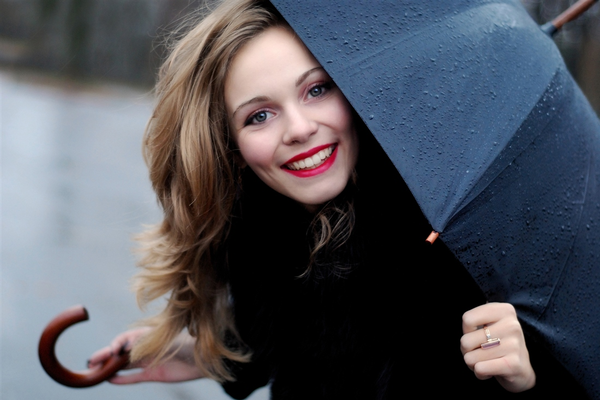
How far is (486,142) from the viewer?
1.66 meters

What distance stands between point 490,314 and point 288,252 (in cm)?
81

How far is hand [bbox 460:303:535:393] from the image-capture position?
5.34 feet

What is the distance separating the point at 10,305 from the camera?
17.6ft

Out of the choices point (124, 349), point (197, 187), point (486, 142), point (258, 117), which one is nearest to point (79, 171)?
point (124, 349)

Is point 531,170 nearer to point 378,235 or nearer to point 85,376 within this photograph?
point 378,235

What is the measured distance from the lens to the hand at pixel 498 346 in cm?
163

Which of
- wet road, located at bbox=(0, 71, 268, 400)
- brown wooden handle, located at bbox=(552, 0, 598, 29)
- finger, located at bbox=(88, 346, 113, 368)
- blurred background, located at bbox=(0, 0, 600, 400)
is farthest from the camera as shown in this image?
blurred background, located at bbox=(0, 0, 600, 400)

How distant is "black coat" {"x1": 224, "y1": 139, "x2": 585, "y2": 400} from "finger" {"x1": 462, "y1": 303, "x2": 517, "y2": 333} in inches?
5.4

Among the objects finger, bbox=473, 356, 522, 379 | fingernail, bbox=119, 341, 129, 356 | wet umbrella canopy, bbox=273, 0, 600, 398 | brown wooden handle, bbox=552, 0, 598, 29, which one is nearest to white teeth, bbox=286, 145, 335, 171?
wet umbrella canopy, bbox=273, 0, 600, 398

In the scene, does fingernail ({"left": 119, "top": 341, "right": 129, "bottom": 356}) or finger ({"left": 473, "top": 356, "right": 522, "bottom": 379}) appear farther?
fingernail ({"left": 119, "top": 341, "right": 129, "bottom": 356})

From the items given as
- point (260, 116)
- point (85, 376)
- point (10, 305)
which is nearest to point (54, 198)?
point (10, 305)

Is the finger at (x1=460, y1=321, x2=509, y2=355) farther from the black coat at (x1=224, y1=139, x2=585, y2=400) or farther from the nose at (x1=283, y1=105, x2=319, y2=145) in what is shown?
the nose at (x1=283, y1=105, x2=319, y2=145)

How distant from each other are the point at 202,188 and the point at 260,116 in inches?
15.5

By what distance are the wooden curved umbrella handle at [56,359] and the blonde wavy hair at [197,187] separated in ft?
0.60
